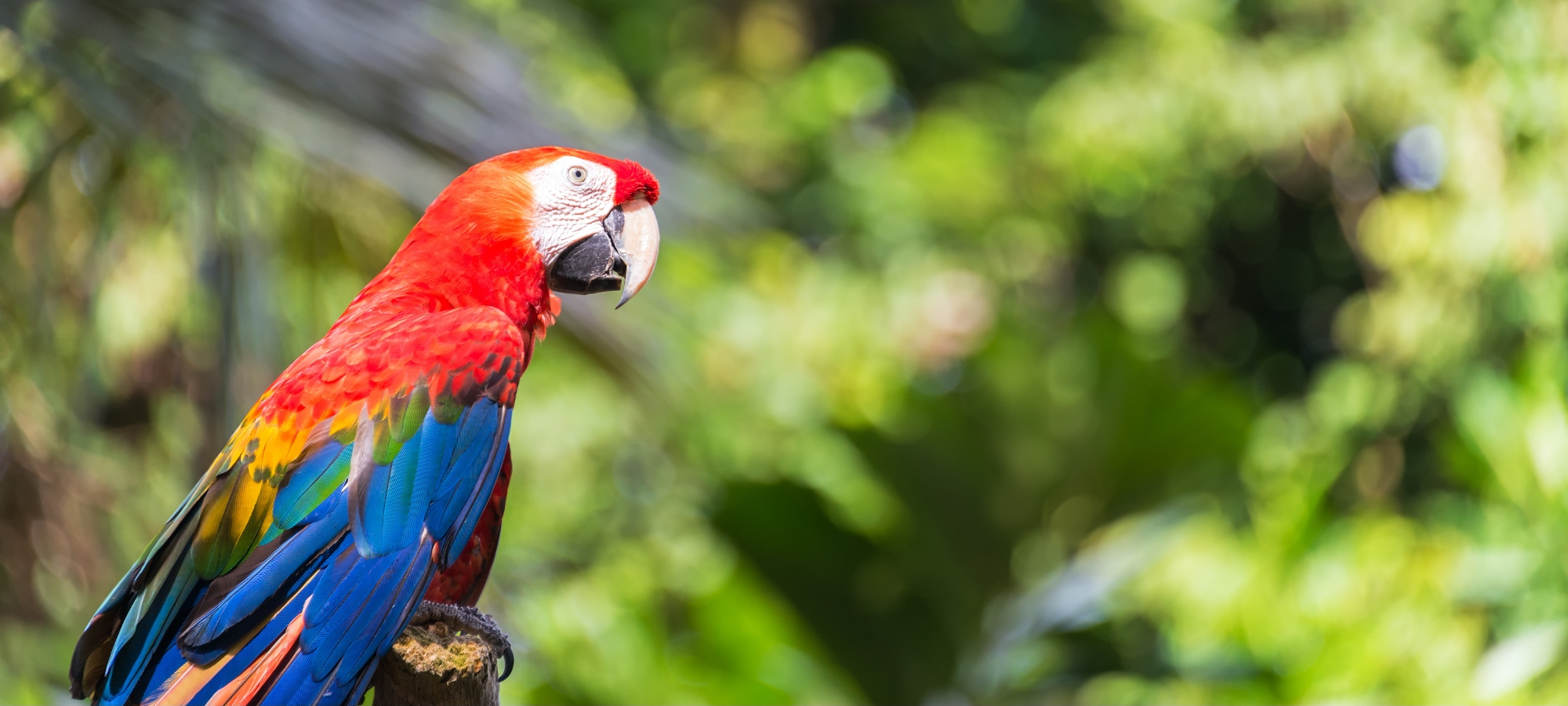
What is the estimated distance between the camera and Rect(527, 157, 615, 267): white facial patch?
0.78 m

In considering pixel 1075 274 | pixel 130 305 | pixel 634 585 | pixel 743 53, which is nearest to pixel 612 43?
pixel 743 53

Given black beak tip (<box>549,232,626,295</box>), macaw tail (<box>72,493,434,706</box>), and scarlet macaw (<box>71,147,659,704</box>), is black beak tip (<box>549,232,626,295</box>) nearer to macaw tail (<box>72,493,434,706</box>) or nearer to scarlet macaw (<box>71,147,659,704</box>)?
scarlet macaw (<box>71,147,659,704</box>)

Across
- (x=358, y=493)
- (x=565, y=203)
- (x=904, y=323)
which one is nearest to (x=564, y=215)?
(x=565, y=203)

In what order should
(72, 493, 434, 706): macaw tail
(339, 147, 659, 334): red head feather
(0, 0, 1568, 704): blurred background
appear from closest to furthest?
(72, 493, 434, 706): macaw tail, (339, 147, 659, 334): red head feather, (0, 0, 1568, 704): blurred background

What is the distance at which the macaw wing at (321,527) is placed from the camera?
603mm

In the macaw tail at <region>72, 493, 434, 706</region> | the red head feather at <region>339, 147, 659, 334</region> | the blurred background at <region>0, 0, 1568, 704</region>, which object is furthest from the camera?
the blurred background at <region>0, 0, 1568, 704</region>

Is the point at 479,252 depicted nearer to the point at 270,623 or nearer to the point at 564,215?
the point at 564,215

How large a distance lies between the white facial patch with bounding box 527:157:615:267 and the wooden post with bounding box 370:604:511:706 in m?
0.27

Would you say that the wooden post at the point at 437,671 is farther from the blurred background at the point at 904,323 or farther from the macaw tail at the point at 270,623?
the blurred background at the point at 904,323

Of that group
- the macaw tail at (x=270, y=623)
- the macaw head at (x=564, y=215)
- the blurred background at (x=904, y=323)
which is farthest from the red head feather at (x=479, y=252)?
the blurred background at (x=904, y=323)

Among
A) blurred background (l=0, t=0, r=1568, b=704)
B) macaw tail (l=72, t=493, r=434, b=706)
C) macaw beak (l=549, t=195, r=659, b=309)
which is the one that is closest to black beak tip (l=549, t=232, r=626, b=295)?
macaw beak (l=549, t=195, r=659, b=309)

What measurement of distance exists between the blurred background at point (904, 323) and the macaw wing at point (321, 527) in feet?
1.93

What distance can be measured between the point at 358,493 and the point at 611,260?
242mm

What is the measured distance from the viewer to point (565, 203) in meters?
0.79
